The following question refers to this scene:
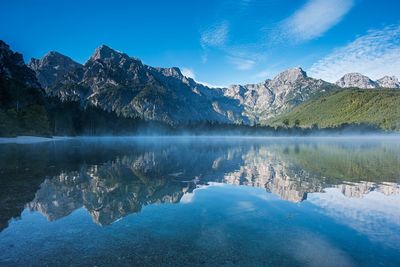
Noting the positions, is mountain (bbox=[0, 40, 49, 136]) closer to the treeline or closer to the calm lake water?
the treeline

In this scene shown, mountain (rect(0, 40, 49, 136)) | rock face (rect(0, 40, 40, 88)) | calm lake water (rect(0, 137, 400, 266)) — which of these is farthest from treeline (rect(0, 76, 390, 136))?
calm lake water (rect(0, 137, 400, 266))

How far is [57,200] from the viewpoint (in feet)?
51.8

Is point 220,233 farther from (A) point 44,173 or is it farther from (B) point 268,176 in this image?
(A) point 44,173

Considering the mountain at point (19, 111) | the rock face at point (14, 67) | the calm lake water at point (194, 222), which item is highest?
the rock face at point (14, 67)

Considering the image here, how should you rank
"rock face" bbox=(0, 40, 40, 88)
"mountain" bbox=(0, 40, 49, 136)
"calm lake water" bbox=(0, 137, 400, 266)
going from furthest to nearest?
"rock face" bbox=(0, 40, 40, 88), "mountain" bbox=(0, 40, 49, 136), "calm lake water" bbox=(0, 137, 400, 266)

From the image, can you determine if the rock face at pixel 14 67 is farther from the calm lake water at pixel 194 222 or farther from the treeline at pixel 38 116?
the calm lake water at pixel 194 222

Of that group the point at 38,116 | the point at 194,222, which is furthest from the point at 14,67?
the point at 194,222

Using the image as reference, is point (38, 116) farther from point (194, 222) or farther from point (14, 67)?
point (194, 222)

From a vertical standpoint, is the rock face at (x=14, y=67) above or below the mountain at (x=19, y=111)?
above

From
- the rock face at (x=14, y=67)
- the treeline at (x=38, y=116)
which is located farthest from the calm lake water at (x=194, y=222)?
the rock face at (x=14, y=67)

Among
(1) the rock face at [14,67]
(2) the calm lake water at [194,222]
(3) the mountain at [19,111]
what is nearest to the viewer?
(2) the calm lake water at [194,222]

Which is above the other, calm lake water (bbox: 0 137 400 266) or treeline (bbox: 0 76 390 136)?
treeline (bbox: 0 76 390 136)

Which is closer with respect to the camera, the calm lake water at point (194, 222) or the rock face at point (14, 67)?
the calm lake water at point (194, 222)

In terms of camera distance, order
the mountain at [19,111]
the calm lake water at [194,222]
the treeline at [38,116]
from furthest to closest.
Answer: the treeline at [38,116] → the mountain at [19,111] → the calm lake water at [194,222]
